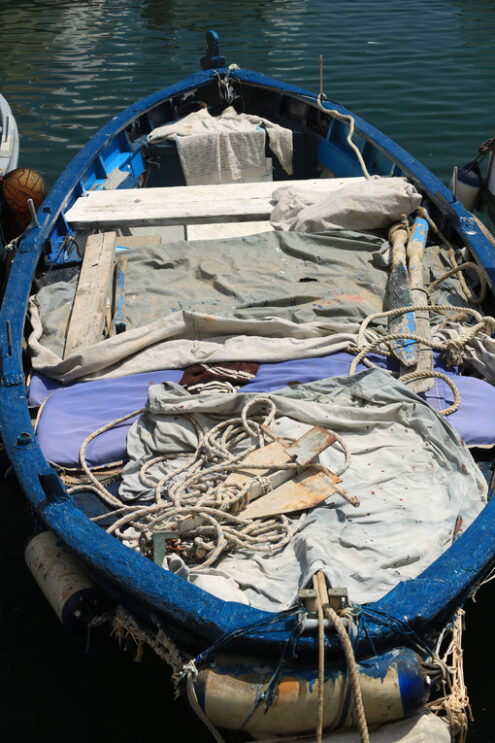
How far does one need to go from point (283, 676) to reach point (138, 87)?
1268 centimetres

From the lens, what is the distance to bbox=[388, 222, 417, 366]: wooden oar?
3.94 meters

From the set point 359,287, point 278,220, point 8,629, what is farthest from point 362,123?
point 8,629

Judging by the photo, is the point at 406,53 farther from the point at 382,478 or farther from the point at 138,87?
the point at 382,478

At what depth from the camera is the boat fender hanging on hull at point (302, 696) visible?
7.42 feet

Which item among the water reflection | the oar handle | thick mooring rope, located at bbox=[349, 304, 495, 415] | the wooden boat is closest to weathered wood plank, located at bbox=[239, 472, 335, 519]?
the wooden boat

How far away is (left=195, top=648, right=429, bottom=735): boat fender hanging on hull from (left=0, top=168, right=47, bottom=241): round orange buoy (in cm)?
610

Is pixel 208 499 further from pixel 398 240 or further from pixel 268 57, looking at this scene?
pixel 268 57

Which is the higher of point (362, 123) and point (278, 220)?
point (362, 123)

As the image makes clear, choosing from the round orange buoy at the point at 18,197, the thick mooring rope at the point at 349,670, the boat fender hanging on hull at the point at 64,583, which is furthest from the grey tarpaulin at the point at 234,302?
the round orange buoy at the point at 18,197

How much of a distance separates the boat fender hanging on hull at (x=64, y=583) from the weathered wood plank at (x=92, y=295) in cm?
139

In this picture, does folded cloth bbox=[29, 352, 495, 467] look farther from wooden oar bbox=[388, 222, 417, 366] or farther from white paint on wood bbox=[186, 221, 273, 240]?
white paint on wood bbox=[186, 221, 273, 240]

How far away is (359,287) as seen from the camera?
4.64m

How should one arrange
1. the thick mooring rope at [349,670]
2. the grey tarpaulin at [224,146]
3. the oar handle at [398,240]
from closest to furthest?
1. the thick mooring rope at [349,670]
2. the oar handle at [398,240]
3. the grey tarpaulin at [224,146]

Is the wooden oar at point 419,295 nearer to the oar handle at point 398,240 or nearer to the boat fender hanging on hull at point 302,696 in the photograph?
the oar handle at point 398,240
